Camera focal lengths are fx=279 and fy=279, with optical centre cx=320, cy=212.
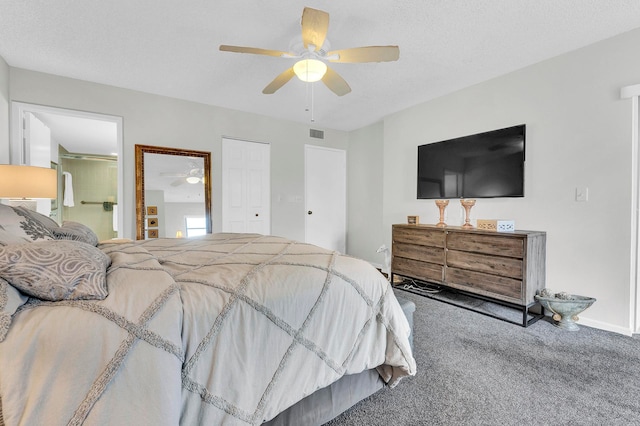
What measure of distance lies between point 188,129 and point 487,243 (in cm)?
387

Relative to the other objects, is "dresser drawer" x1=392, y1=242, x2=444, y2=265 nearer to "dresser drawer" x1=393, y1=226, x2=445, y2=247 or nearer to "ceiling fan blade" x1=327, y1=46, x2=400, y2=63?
"dresser drawer" x1=393, y1=226, x2=445, y2=247

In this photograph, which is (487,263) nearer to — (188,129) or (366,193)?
(366,193)

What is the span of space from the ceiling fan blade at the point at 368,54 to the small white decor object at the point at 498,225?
1818 mm

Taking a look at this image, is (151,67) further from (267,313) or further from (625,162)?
(625,162)

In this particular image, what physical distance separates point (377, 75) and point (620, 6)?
1.82 m

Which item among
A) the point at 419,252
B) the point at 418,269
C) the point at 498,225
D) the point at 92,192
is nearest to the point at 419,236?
the point at 419,252

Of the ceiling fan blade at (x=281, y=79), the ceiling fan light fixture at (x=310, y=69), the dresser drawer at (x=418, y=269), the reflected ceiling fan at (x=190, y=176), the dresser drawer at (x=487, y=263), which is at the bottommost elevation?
the dresser drawer at (x=418, y=269)

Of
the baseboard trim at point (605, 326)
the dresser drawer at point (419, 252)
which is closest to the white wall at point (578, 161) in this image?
the baseboard trim at point (605, 326)

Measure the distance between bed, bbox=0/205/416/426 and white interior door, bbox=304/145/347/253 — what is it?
3522 mm

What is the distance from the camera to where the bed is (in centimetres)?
71

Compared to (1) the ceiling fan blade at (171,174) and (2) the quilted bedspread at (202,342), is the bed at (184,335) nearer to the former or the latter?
(2) the quilted bedspread at (202,342)

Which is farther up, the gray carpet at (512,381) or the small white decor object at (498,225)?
the small white decor object at (498,225)

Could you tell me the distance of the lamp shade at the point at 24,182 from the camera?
2.33 metres

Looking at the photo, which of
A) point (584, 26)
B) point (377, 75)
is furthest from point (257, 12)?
point (584, 26)
